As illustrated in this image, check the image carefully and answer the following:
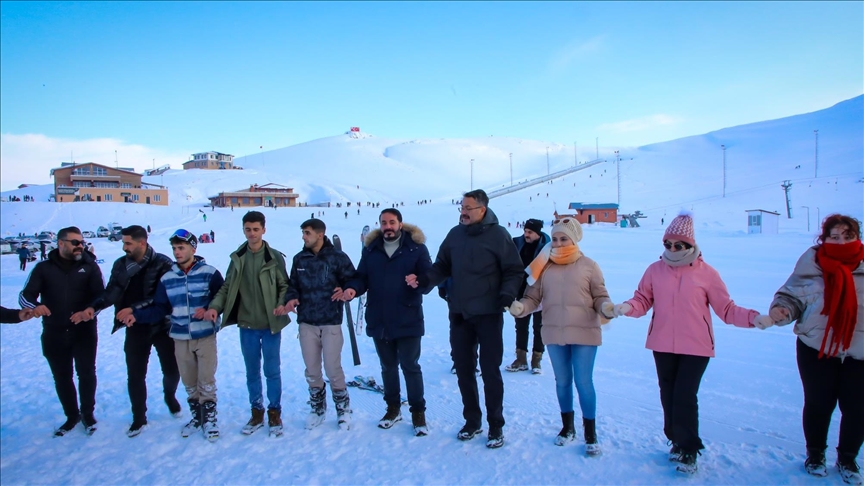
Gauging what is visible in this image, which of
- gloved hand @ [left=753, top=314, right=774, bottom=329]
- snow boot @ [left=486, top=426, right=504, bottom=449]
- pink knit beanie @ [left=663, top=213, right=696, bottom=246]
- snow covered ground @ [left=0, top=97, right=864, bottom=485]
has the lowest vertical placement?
snow covered ground @ [left=0, top=97, right=864, bottom=485]

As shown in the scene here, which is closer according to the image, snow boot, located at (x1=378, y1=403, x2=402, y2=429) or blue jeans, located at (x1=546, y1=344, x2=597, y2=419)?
blue jeans, located at (x1=546, y1=344, x2=597, y2=419)

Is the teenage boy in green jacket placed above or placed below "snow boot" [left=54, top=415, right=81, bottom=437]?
above

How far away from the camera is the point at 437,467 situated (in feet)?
12.8

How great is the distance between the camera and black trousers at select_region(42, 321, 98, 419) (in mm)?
4852

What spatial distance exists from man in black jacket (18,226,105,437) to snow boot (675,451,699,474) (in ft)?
17.2

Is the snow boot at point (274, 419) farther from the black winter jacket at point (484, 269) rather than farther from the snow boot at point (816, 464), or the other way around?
the snow boot at point (816, 464)

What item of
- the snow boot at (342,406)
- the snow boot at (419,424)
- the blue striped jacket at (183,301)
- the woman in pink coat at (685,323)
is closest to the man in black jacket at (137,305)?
the blue striped jacket at (183,301)

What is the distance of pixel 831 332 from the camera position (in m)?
3.54

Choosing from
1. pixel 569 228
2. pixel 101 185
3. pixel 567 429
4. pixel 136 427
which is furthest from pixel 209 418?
pixel 101 185

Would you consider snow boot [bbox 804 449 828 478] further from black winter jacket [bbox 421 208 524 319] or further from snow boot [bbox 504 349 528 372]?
snow boot [bbox 504 349 528 372]

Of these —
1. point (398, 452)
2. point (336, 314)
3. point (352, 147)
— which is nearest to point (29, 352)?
point (336, 314)

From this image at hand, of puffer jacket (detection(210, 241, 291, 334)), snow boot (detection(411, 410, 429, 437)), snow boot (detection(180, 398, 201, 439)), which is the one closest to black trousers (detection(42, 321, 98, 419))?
snow boot (detection(180, 398, 201, 439))

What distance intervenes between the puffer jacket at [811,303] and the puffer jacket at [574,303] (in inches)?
49.4

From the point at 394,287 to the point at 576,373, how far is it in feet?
5.76
